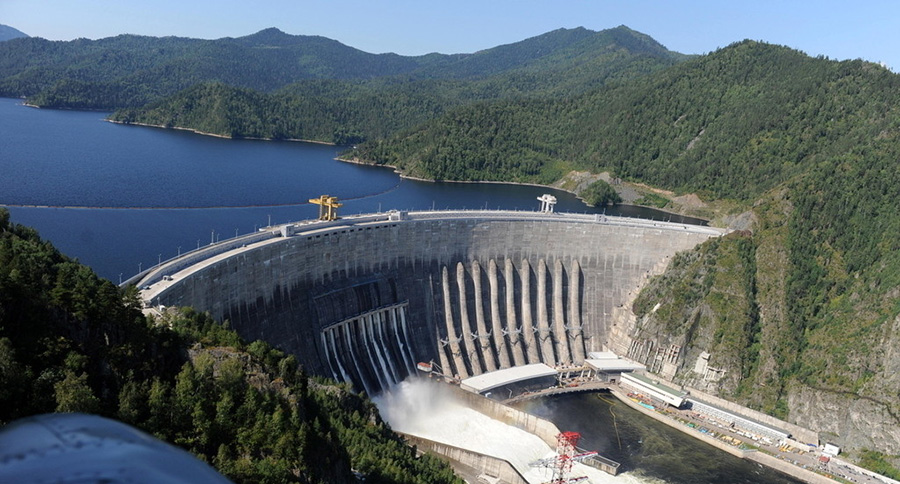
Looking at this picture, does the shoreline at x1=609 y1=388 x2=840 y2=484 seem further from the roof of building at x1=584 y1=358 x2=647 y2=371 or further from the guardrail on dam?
the guardrail on dam

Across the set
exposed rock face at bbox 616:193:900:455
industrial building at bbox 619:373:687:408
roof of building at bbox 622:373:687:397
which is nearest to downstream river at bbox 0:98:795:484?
industrial building at bbox 619:373:687:408

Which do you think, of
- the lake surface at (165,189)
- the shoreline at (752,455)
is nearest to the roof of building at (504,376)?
the shoreline at (752,455)

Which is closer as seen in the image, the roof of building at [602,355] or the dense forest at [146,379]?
the dense forest at [146,379]

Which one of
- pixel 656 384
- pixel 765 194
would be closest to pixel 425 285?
pixel 656 384

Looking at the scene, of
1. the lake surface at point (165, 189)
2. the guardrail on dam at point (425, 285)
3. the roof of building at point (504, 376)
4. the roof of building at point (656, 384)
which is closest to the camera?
the guardrail on dam at point (425, 285)

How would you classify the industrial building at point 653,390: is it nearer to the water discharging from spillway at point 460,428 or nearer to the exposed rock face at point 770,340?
the exposed rock face at point 770,340

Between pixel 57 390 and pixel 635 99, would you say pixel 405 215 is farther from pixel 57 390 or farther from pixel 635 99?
pixel 635 99
